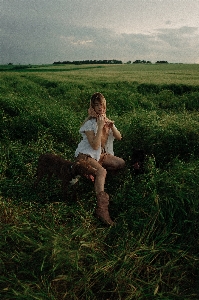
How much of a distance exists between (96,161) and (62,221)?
867 millimetres

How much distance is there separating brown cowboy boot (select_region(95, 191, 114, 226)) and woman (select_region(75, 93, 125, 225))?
0.58 ft

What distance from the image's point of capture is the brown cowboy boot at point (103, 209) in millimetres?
3483

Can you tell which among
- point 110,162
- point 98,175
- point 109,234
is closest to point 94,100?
point 110,162

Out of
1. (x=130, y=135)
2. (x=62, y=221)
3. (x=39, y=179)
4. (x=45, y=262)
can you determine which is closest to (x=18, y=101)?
(x=130, y=135)

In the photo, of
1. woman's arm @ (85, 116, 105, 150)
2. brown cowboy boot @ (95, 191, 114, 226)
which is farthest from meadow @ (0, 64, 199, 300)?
woman's arm @ (85, 116, 105, 150)

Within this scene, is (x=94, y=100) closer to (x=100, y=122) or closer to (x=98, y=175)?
(x=100, y=122)

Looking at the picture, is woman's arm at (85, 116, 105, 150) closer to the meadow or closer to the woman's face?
the woman's face

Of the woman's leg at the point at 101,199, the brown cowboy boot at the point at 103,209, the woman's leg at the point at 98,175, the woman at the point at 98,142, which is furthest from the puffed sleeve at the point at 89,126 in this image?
the brown cowboy boot at the point at 103,209

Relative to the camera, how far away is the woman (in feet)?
13.4

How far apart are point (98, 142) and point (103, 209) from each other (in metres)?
0.88

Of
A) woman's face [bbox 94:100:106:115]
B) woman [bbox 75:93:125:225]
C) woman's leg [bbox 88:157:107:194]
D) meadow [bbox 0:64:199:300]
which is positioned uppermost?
woman's face [bbox 94:100:106:115]

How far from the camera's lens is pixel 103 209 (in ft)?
11.6

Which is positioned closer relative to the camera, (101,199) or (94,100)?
(101,199)

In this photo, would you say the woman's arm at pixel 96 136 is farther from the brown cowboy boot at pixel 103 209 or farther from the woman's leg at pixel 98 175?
the brown cowboy boot at pixel 103 209
